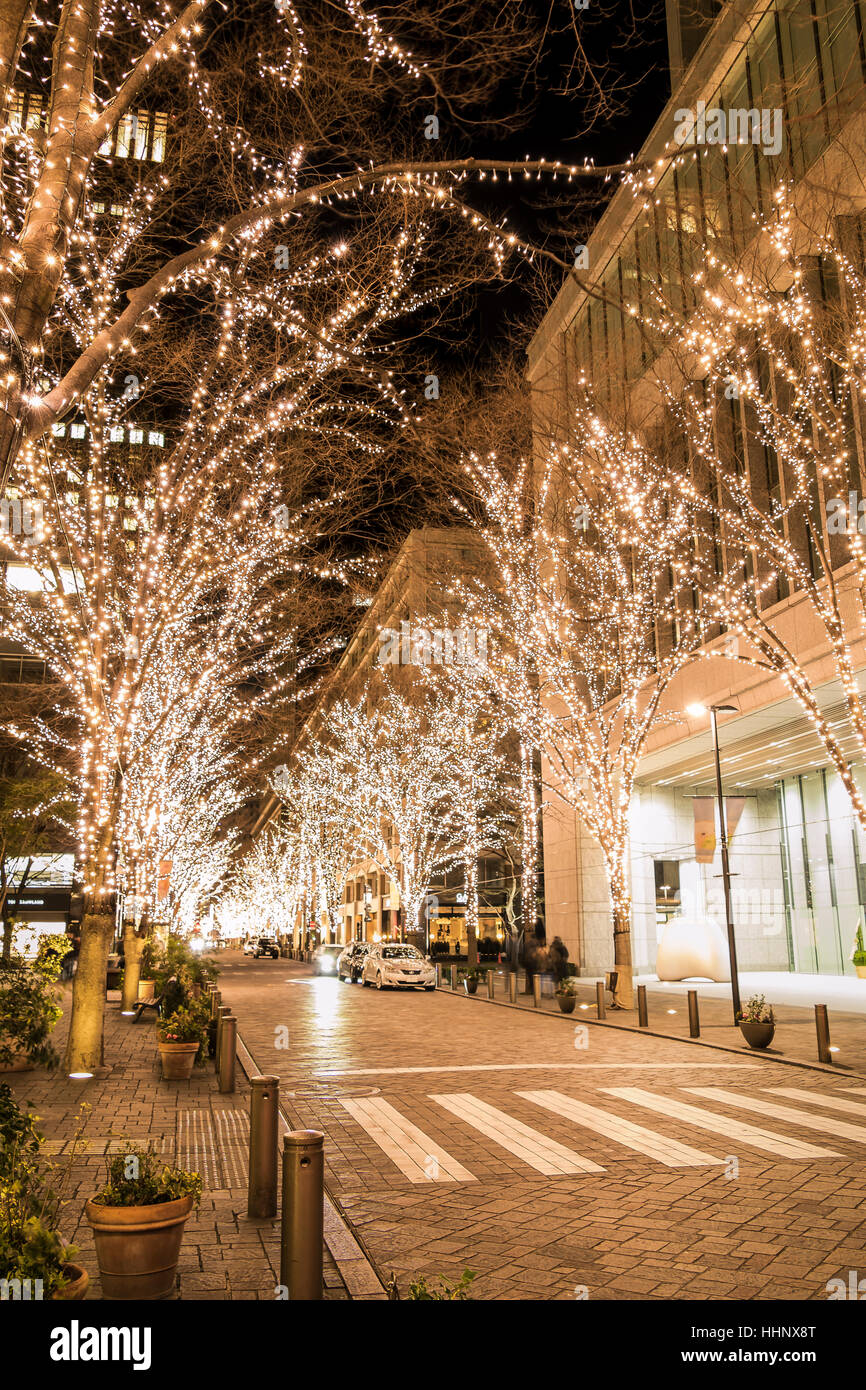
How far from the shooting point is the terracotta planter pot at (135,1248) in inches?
198

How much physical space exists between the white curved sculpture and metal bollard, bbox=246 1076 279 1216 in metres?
22.8

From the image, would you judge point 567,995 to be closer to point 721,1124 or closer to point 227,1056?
point 227,1056

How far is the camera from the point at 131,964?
926 inches

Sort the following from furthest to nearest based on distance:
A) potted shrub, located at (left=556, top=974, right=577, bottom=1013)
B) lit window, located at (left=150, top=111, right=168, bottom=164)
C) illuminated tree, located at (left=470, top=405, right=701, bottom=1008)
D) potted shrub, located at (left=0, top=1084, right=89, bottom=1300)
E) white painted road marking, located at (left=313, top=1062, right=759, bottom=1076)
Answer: potted shrub, located at (left=556, top=974, right=577, bottom=1013) < illuminated tree, located at (left=470, top=405, right=701, bottom=1008) < white painted road marking, located at (left=313, top=1062, right=759, bottom=1076) < lit window, located at (left=150, top=111, right=168, bottom=164) < potted shrub, located at (left=0, top=1084, right=89, bottom=1300)

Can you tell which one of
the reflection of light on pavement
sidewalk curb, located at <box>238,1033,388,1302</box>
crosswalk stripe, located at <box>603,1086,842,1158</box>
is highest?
sidewalk curb, located at <box>238,1033,388,1302</box>

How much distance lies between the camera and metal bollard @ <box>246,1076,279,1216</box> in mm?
6785

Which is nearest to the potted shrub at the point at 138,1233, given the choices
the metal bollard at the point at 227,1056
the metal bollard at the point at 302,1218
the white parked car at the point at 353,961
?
the metal bollard at the point at 302,1218

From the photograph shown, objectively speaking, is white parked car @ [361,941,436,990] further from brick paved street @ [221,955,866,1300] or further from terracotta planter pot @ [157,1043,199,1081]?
terracotta planter pot @ [157,1043,199,1081]

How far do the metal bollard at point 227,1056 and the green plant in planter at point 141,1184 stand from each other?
6.42m

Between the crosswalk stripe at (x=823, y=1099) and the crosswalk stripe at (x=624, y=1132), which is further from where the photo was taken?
the crosswalk stripe at (x=823, y=1099)

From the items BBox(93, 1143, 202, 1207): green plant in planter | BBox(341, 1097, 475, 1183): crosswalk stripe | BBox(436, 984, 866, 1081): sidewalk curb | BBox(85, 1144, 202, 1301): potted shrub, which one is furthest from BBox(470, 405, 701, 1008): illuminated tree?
BBox(85, 1144, 202, 1301): potted shrub

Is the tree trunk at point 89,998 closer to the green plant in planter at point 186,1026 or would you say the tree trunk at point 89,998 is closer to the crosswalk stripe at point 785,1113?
the green plant in planter at point 186,1026
